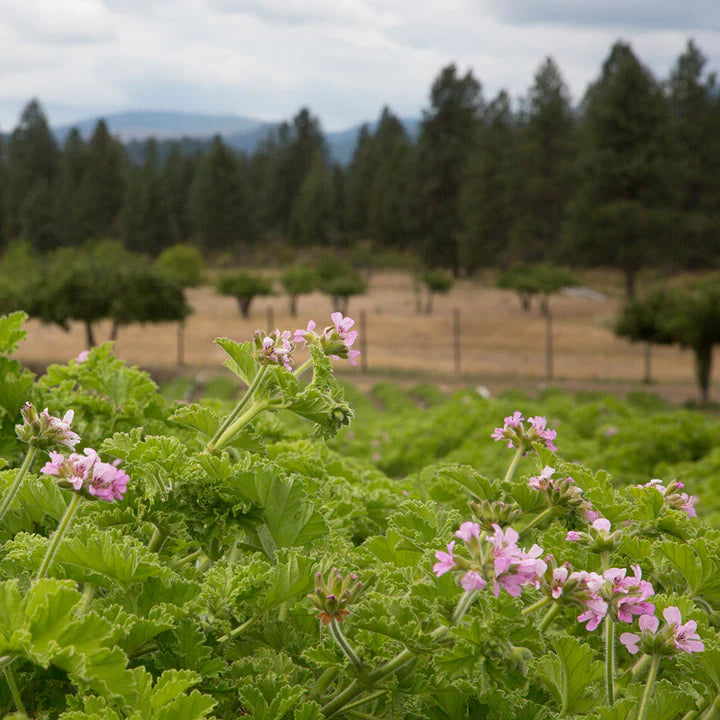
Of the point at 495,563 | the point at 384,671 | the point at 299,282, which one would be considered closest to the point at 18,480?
the point at 384,671

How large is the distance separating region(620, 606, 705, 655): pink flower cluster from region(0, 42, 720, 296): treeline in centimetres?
5094

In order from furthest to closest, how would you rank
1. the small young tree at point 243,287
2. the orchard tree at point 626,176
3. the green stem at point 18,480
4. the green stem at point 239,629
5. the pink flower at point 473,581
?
1. the orchard tree at point 626,176
2. the small young tree at point 243,287
3. the green stem at point 239,629
4. the green stem at point 18,480
5. the pink flower at point 473,581

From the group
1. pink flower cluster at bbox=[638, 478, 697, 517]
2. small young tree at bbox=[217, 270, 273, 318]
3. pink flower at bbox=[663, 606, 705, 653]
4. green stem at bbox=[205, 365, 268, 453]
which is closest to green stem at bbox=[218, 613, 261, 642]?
green stem at bbox=[205, 365, 268, 453]

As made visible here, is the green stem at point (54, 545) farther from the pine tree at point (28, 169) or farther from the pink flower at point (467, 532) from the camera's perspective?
the pine tree at point (28, 169)

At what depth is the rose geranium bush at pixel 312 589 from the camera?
47.0 inches

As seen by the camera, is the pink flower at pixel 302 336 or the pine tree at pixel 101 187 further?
the pine tree at pixel 101 187

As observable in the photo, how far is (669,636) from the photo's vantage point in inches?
51.0

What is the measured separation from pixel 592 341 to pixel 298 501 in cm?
4079

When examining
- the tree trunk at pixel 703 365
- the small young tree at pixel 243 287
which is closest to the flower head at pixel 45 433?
the tree trunk at pixel 703 365

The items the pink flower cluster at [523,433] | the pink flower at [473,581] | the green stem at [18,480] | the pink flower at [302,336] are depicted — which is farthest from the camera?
the pink flower cluster at [523,433]

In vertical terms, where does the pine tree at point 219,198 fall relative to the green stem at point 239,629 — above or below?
above

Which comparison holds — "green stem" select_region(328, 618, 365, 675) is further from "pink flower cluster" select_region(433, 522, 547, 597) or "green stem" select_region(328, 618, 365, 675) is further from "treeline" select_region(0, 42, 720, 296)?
"treeline" select_region(0, 42, 720, 296)

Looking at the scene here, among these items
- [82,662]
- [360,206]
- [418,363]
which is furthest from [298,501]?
[360,206]

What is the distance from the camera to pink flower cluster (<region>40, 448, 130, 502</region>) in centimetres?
127
